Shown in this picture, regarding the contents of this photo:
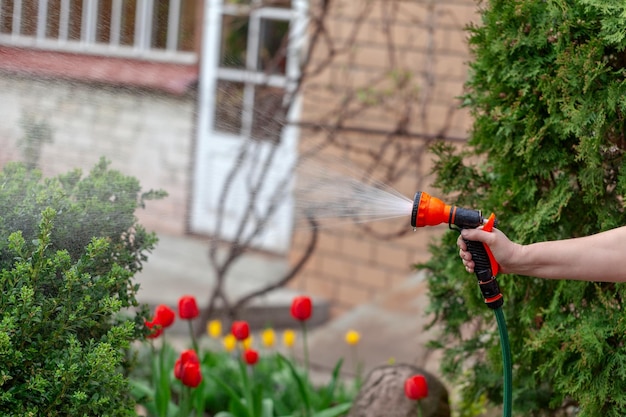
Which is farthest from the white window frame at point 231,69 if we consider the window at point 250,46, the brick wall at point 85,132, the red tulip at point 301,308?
the red tulip at point 301,308

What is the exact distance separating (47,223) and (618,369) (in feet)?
5.28

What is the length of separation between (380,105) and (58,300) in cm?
425

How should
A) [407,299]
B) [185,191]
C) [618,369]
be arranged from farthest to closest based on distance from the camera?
[407,299] < [185,191] < [618,369]

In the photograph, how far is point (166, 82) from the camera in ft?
25.3

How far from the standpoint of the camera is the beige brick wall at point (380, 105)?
19.6ft

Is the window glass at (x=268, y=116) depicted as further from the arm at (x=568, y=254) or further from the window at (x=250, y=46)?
the arm at (x=568, y=254)

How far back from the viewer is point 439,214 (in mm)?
2027

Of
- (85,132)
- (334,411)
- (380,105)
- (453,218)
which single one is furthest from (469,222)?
(380,105)

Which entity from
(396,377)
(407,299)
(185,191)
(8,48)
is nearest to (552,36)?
(396,377)

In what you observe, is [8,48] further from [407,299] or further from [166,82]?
[166,82]

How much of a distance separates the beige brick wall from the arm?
11.0ft

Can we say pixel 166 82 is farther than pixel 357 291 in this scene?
Yes

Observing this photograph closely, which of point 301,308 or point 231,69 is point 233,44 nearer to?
point 231,69

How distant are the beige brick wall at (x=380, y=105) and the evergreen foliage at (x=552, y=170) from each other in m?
2.63
